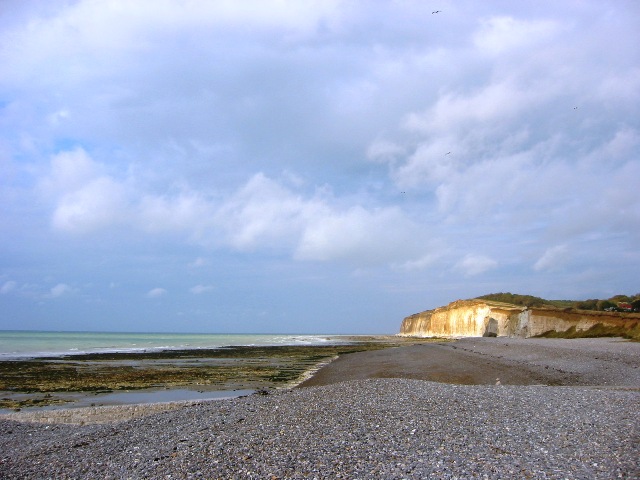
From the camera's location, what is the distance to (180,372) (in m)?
27.9

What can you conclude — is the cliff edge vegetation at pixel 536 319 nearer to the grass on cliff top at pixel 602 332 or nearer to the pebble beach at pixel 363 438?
the grass on cliff top at pixel 602 332

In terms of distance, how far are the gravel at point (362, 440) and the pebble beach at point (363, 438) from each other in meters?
0.02

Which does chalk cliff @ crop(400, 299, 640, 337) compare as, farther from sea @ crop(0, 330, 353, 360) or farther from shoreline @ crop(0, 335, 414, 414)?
shoreline @ crop(0, 335, 414, 414)

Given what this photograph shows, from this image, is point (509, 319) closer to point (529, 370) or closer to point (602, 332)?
point (602, 332)

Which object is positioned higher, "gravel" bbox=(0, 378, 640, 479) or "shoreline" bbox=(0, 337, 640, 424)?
"gravel" bbox=(0, 378, 640, 479)

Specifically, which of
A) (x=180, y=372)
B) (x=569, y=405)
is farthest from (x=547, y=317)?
(x=569, y=405)

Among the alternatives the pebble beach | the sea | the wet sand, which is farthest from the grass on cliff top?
the sea

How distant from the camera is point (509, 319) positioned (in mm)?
56781

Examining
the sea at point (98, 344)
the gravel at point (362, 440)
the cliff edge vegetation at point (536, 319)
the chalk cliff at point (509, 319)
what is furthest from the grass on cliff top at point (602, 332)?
the sea at point (98, 344)

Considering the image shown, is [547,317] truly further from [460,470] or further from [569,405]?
[460,470]

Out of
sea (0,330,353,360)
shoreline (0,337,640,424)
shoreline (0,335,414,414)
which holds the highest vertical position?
shoreline (0,337,640,424)

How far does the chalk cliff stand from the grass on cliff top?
34 centimetres

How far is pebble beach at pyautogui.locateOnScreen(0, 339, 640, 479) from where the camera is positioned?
716 centimetres

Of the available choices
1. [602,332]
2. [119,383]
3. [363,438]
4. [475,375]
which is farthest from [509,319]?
[363,438]
